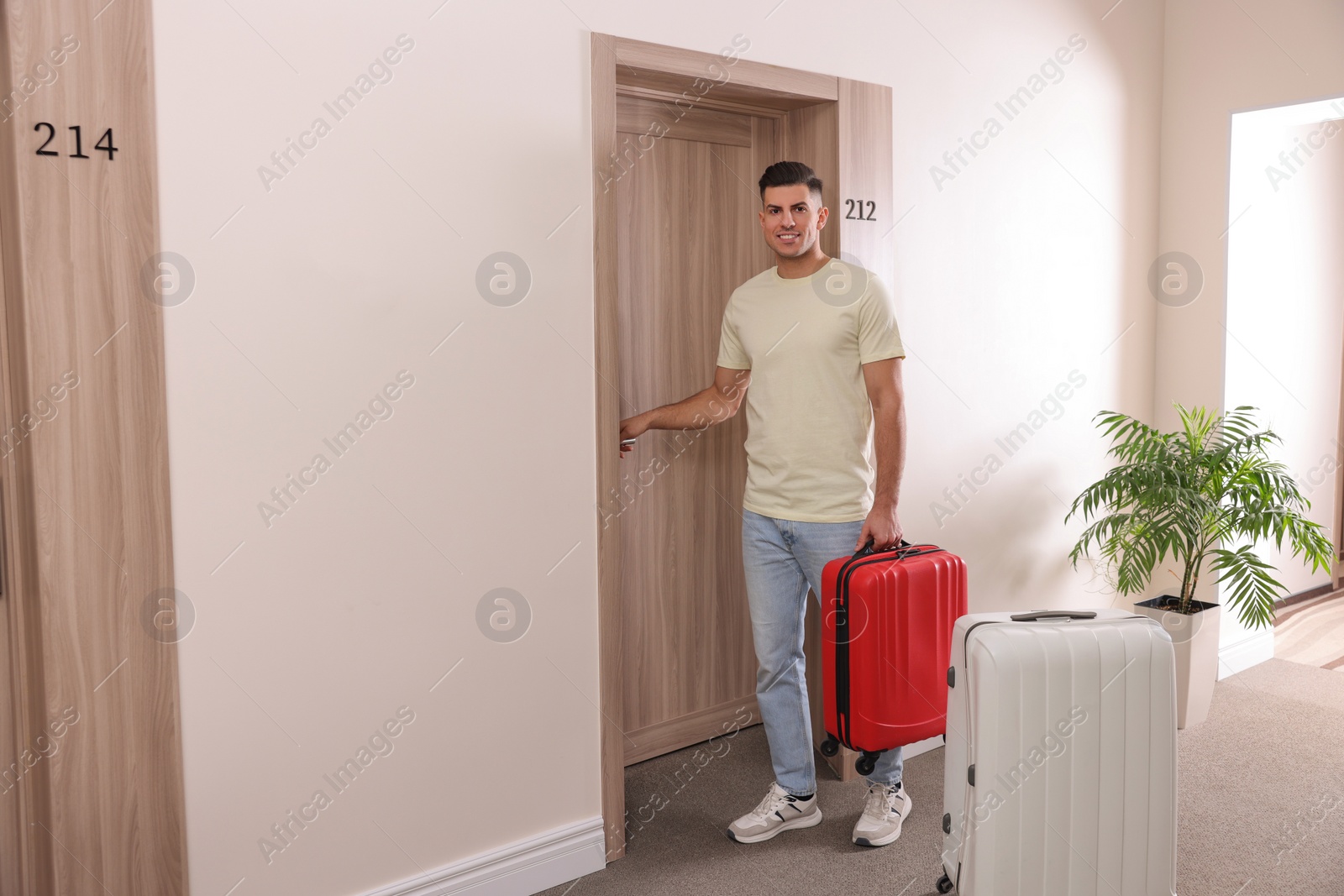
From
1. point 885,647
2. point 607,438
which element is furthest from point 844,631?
point 607,438

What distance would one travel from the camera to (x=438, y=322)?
2166mm

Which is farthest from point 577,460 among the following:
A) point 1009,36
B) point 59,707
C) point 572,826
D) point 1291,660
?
point 1291,660

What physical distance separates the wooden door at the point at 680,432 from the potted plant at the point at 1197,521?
1.39 meters

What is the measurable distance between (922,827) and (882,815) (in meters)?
0.16

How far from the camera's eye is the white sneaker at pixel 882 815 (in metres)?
2.52

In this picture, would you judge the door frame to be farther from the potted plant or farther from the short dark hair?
the potted plant

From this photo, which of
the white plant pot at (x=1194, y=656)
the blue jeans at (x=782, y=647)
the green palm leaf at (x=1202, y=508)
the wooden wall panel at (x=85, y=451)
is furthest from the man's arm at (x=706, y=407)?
the white plant pot at (x=1194, y=656)

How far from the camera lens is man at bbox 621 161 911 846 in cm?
244

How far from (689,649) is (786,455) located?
2.91 ft

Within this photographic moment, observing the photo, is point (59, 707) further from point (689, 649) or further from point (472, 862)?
point (689, 649)

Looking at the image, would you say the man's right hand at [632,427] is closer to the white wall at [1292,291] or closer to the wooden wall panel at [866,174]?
the wooden wall panel at [866,174]

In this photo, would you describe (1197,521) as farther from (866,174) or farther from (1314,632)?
(1314,632)

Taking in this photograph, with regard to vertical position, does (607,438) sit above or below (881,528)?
above

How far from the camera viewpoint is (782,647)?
2.59 m
